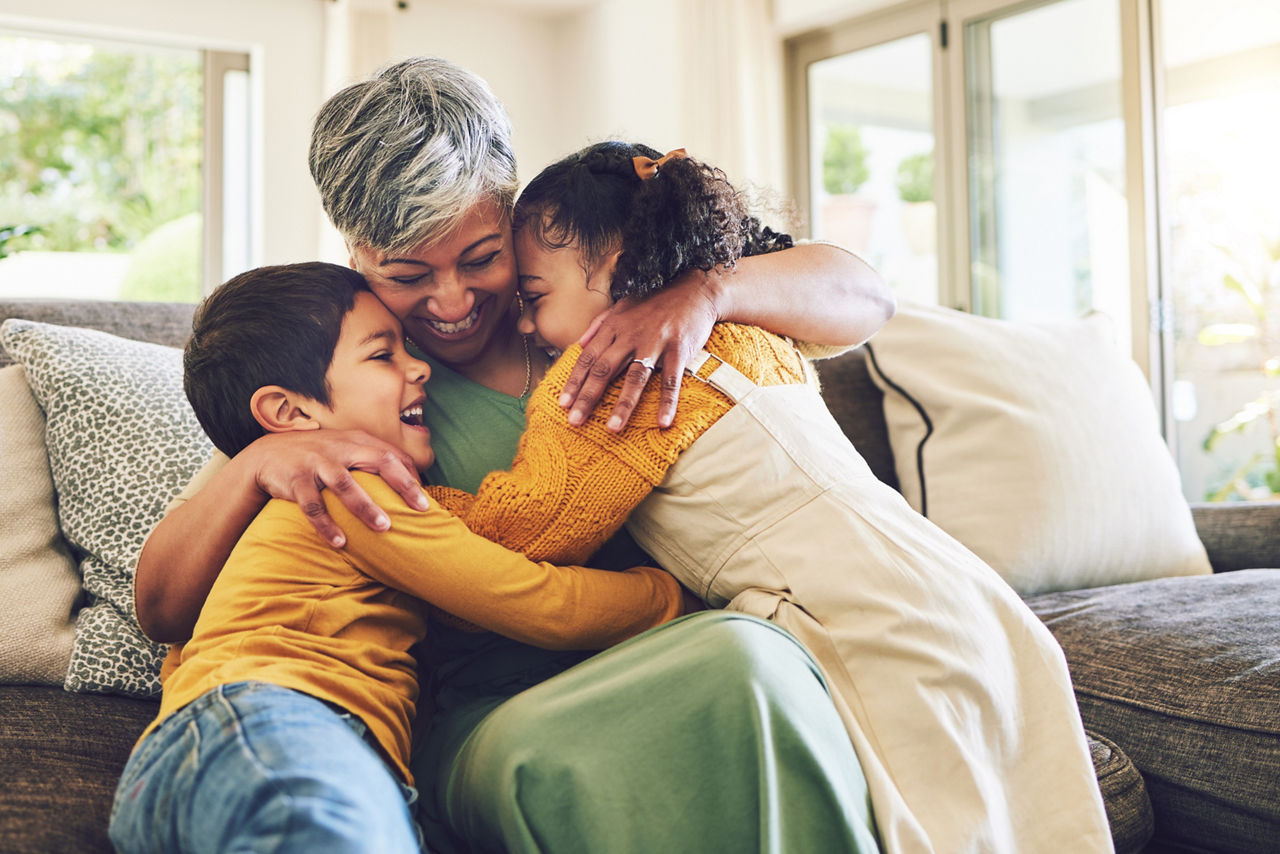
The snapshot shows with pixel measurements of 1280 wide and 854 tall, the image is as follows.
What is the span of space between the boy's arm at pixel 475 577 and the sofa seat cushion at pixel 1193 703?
2.45 feet

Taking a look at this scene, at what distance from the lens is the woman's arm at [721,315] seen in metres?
1.08

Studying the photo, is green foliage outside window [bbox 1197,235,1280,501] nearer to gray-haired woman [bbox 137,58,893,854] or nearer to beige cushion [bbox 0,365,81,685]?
gray-haired woman [bbox 137,58,893,854]

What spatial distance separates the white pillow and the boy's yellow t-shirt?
92 centimetres

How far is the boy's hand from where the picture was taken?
3.37ft

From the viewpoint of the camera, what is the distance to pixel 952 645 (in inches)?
39.3

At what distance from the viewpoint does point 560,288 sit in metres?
1.25

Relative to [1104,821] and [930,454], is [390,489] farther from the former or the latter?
[930,454]

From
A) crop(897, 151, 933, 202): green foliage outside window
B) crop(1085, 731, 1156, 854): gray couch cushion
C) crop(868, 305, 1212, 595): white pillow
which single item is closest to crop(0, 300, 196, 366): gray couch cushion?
crop(868, 305, 1212, 595): white pillow

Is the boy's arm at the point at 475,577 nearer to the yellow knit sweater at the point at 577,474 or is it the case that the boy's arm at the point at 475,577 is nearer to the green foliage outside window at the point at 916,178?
the yellow knit sweater at the point at 577,474

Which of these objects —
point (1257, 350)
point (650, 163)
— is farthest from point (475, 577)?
point (1257, 350)

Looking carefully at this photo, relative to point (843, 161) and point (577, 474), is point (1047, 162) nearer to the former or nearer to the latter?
point (843, 161)

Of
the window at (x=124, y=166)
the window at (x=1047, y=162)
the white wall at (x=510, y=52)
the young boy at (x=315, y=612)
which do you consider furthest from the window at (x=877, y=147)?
the young boy at (x=315, y=612)

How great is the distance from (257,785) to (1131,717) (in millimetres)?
1091

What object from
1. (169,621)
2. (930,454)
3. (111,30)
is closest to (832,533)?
(169,621)
